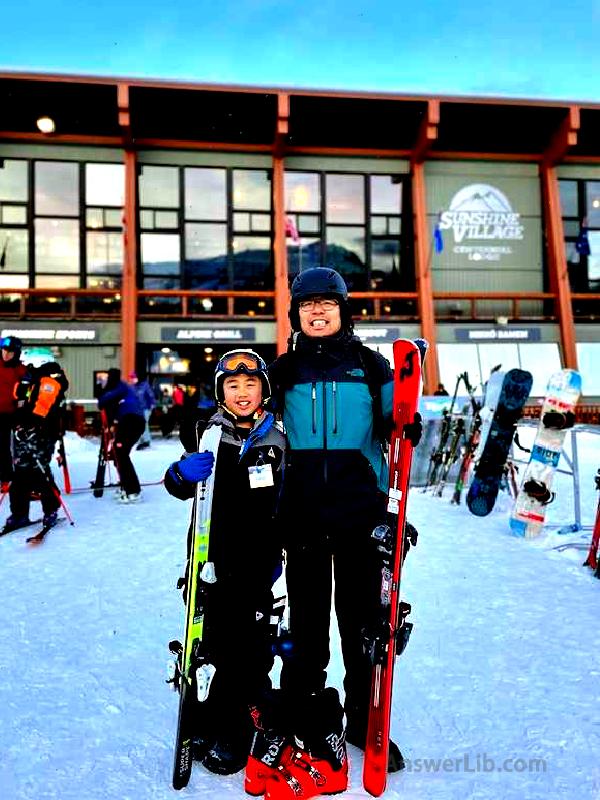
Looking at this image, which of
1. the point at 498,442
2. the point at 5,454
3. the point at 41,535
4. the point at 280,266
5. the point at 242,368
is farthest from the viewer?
the point at 280,266

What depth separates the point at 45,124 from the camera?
1777 centimetres

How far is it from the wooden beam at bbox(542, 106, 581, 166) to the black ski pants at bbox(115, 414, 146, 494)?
17.6m

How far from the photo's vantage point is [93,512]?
694 cm

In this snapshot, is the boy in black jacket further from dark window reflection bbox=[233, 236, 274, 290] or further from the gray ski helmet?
dark window reflection bbox=[233, 236, 274, 290]

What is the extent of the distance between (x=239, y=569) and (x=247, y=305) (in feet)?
57.4

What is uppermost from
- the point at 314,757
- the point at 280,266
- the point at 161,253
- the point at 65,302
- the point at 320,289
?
the point at 161,253

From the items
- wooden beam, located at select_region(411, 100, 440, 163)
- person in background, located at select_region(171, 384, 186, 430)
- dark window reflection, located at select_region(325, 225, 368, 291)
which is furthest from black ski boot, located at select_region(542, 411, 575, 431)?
wooden beam, located at select_region(411, 100, 440, 163)

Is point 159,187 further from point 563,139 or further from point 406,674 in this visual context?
point 406,674

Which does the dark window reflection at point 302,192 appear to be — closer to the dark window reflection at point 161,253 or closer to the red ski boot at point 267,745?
the dark window reflection at point 161,253

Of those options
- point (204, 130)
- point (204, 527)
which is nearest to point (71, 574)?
point (204, 527)

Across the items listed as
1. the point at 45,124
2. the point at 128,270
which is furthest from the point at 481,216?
the point at 45,124

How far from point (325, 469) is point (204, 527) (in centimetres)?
48

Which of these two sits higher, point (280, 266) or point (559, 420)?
point (280, 266)

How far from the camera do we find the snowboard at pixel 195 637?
2037 mm
